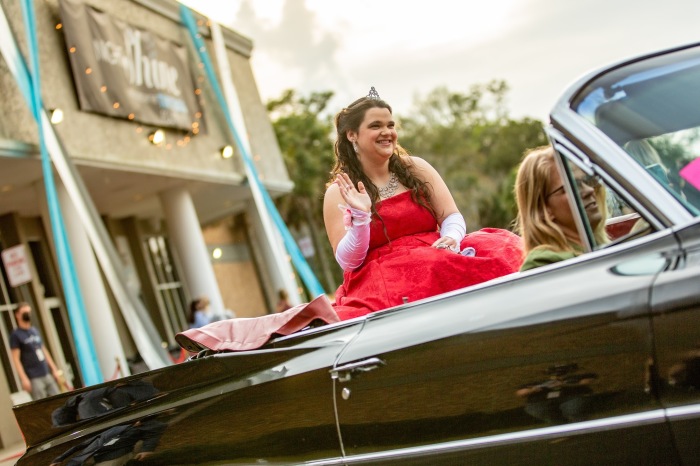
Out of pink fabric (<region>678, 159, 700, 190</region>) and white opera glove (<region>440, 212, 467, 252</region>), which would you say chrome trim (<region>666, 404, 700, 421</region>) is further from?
white opera glove (<region>440, 212, 467, 252</region>)

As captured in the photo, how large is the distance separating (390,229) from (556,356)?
178cm

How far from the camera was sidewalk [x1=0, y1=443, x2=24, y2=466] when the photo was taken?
1009 cm

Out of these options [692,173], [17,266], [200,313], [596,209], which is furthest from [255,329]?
[200,313]

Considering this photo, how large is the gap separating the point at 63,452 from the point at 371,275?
140cm

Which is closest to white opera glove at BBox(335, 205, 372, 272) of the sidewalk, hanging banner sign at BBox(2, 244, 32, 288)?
the sidewalk

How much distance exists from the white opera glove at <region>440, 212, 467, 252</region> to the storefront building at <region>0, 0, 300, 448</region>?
7575mm

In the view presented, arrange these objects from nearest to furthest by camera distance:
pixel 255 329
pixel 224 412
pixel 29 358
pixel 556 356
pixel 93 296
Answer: pixel 556 356
pixel 224 412
pixel 255 329
pixel 29 358
pixel 93 296

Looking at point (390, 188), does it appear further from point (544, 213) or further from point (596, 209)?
point (596, 209)

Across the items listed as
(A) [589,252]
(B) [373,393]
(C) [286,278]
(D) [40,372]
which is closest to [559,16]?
(A) [589,252]

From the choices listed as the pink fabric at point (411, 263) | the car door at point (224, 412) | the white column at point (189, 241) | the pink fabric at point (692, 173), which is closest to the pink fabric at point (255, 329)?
the car door at point (224, 412)

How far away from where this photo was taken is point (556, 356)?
213cm

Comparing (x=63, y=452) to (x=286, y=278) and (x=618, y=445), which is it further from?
(x=286, y=278)

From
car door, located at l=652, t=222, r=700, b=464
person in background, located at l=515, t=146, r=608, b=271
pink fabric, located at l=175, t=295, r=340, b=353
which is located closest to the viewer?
car door, located at l=652, t=222, r=700, b=464

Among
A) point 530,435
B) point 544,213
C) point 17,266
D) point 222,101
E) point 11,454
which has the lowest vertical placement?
point 11,454
